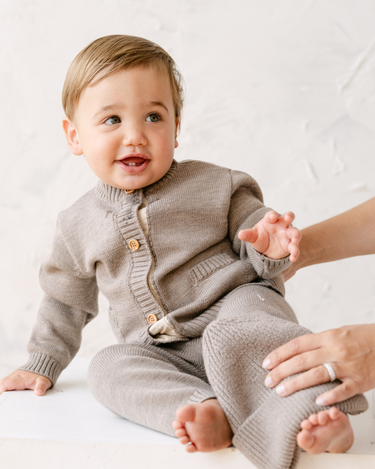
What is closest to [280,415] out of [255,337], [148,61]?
[255,337]

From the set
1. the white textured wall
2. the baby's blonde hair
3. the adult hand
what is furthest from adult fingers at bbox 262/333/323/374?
the white textured wall

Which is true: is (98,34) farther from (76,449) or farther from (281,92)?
(76,449)

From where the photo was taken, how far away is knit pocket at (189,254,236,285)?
3.24ft

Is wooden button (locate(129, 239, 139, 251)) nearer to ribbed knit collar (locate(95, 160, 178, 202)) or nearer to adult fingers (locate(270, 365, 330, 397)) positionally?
ribbed knit collar (locate(95, 160, 178, 202))

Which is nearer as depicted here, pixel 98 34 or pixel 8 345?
pixel 98 34

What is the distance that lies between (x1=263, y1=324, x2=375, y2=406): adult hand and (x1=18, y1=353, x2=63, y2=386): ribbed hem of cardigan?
50 cm

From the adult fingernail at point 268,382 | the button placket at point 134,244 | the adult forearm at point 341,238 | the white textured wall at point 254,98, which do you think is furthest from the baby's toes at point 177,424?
the white textured wall at point 254,98

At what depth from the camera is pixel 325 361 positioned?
29.0 inches

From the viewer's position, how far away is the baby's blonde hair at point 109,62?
96cm

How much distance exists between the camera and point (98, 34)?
1690 millimetres

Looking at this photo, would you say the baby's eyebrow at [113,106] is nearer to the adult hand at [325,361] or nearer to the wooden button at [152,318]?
the wooden button at [152,318]

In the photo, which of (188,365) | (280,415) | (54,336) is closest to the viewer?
(280,415)

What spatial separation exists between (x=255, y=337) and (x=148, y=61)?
518 mm

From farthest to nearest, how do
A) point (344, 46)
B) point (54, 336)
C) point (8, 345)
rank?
point (8, 345) → point (344, 46) → point (54, 336)
